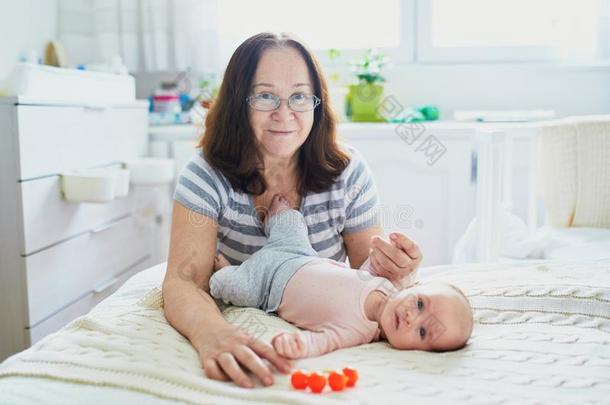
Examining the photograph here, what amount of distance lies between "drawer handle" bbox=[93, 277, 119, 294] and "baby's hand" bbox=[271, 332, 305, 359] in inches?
52.7

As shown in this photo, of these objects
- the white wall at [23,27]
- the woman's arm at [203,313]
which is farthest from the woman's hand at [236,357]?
the white wall at [23,27]

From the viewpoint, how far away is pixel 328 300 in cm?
111

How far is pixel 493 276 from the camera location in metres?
1.33

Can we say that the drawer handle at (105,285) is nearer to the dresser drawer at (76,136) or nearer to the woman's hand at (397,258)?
the dresser drawer at (76,136)

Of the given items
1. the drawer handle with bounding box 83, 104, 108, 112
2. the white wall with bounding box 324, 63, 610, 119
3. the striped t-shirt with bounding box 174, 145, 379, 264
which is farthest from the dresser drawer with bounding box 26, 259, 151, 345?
the white wall with bounding box 324, 63, 610, 119

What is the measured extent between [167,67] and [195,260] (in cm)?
171

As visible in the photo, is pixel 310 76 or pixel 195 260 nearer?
pixel 195 260

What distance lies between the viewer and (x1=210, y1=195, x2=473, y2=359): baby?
3.36ft

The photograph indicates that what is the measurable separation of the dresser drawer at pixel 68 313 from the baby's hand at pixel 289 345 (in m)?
1.09

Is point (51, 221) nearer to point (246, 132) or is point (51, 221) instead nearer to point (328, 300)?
point (246, 132)

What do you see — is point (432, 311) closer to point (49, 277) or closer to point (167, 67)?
point (49, 277)

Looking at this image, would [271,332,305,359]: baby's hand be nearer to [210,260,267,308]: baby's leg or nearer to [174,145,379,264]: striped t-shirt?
[210,260,267,308]: baby's leg

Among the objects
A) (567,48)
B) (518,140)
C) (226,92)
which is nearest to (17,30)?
(226,92)

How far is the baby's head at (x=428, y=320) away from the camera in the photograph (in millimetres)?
1021
